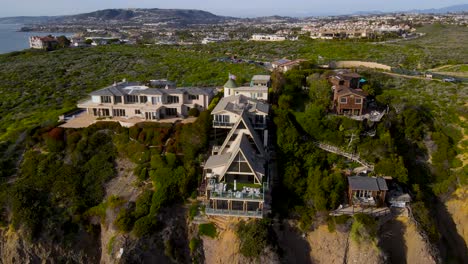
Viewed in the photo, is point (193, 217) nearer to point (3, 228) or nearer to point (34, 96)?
point (3, 228)

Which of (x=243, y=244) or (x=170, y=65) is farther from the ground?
(x=170, y=65)

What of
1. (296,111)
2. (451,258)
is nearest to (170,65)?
(296,111)

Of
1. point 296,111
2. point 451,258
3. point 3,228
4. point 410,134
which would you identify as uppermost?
point 296,111

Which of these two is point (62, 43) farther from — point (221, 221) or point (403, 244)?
point (403, 244)

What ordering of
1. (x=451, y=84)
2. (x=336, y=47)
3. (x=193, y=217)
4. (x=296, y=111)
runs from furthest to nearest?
(x=336, y=47)
(x=451, y=84)
(x=296, y=111)
(x=193, y=217)

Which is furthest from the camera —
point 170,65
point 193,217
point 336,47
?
point 336,47

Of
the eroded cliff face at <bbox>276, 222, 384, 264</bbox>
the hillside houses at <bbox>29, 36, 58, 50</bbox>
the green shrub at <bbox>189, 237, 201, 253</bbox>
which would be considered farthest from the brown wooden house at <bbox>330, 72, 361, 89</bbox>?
the hillside houses at <bbox>29, 36, 58, 50</bbox>

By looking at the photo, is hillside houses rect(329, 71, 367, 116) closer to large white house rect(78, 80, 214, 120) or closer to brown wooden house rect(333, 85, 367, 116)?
brown wooden house rect(333, 85, 367, 116)
